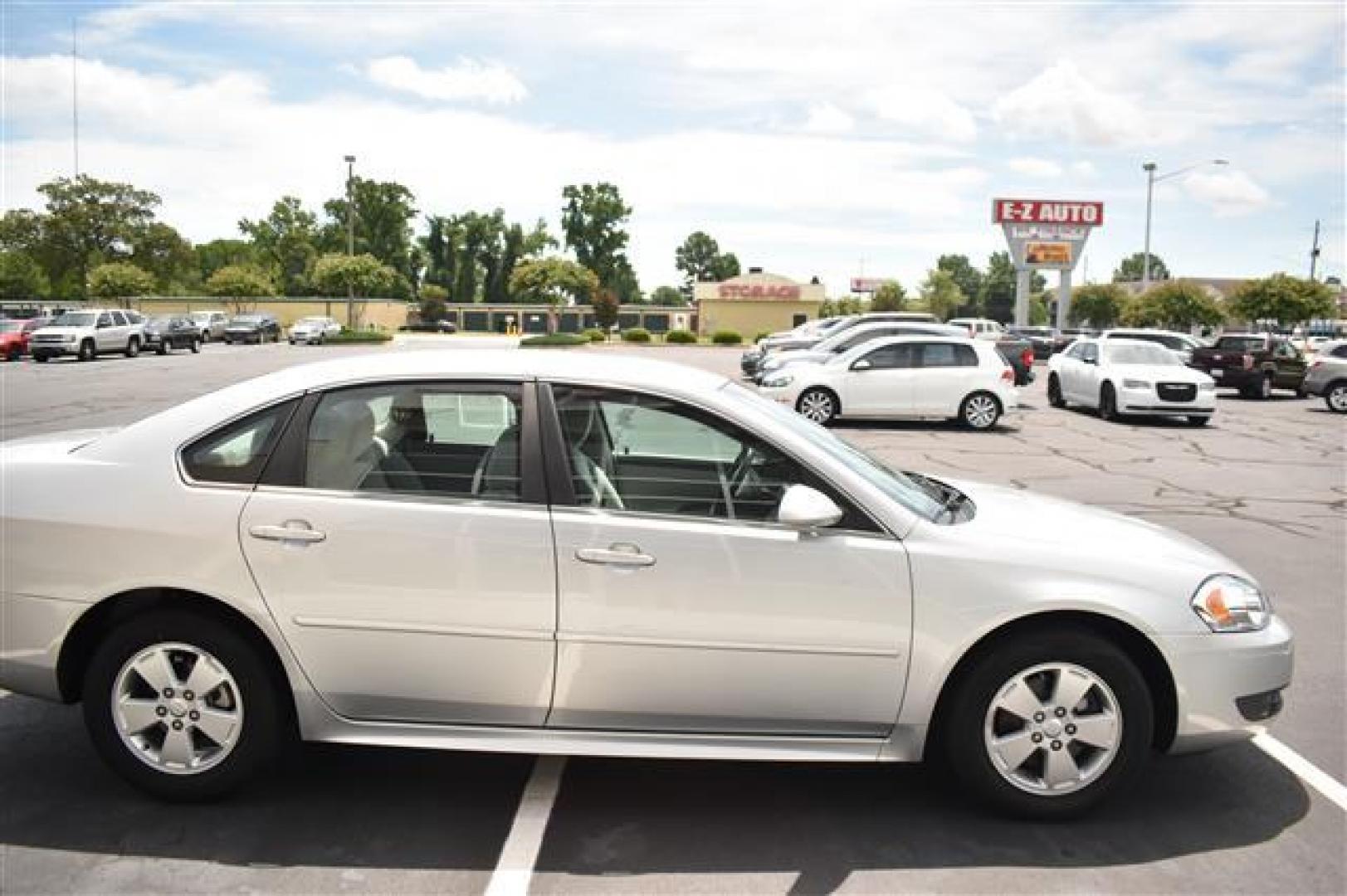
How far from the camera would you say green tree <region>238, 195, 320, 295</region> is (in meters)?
101

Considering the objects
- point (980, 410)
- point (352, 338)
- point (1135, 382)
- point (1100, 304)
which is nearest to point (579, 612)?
point (980, 410)

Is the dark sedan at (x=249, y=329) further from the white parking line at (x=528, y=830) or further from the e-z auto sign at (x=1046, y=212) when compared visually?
the white parking line at (x=528, y=830)

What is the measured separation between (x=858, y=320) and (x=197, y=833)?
89.3ft

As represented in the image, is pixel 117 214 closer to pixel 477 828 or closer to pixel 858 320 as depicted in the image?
pixel 858 320

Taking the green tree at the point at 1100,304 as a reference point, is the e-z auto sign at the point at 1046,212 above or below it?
above

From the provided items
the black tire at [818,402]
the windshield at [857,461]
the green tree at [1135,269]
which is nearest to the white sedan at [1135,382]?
the black tire at [818,402]

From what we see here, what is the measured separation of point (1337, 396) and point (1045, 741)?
24744mm

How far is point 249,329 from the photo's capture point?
176 ft

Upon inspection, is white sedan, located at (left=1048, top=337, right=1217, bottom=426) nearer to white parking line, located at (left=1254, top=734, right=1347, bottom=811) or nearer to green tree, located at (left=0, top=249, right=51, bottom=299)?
white parking line, located at (left=1254, top=734, right=1347, bottom=811)

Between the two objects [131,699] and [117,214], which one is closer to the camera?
[131,699]

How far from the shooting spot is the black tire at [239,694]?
11.8 ft

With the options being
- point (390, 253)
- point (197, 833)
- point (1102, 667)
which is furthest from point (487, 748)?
point (390, 253)

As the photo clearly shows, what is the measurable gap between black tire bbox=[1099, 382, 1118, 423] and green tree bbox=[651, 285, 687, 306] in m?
117

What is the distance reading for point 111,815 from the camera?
11.9 ft
